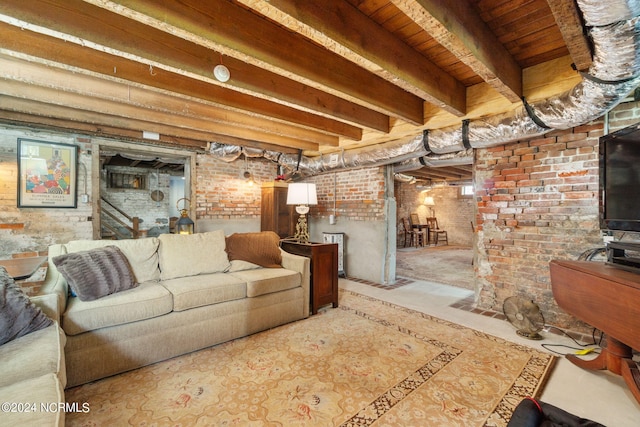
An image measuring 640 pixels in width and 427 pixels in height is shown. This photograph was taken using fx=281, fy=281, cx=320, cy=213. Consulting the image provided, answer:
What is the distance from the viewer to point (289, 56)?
1.91m

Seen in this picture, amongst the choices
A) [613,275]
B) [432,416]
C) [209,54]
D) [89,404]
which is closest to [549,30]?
[613,275]

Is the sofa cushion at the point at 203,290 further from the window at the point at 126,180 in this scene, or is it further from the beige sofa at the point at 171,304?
the window at the point at 126,180

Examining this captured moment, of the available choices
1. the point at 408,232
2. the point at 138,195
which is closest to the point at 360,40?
the point at 408,232

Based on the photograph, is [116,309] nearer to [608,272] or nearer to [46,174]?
Result: [46,174]

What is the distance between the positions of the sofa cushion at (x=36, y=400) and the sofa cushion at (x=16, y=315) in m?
0.45

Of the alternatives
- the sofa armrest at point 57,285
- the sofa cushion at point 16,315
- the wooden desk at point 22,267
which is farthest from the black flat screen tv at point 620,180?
the wooden desk at point 22,267

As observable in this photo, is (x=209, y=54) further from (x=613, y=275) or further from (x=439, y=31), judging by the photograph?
(x=613, y=275)

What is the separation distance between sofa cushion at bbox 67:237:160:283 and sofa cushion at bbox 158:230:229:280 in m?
0.06

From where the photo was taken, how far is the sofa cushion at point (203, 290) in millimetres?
2219

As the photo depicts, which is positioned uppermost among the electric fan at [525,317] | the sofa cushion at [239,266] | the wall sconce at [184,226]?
the wall sconce at [184,226]

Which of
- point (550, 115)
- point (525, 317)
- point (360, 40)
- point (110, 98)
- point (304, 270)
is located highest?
point (360, 40)

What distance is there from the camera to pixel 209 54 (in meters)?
2.04

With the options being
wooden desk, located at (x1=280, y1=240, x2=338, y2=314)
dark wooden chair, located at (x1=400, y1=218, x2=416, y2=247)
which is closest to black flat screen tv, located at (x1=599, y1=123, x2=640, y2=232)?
wooden desk, located at (x1=280, y1=240, x2=338, y2=314)

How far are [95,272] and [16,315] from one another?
692 mm
